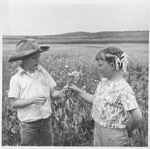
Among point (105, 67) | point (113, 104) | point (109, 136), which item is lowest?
point (109, 136)

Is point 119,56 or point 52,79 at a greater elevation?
point 119,56

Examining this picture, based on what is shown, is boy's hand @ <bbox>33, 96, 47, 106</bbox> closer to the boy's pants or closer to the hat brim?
the boy's pants

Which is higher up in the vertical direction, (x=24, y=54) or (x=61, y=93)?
(x=24, y=54)

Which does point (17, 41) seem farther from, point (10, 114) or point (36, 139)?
point (36, 139)

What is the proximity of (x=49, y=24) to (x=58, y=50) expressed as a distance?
5.3 inches

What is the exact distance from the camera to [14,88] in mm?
1188

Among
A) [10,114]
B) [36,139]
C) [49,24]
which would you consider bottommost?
[36,139]

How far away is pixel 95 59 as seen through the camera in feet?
3.97

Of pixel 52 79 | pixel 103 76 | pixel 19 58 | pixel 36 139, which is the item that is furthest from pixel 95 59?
pixel 36 139

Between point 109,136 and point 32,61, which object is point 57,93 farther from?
point 109,136

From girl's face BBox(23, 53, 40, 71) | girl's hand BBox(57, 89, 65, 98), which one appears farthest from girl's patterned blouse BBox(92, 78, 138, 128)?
girl's face BBox(23, 53, 40, 71)

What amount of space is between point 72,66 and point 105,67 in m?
0.16

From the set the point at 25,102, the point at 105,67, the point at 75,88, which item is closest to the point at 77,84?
the point at 75,88

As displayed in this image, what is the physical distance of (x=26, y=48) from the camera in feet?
3.88
